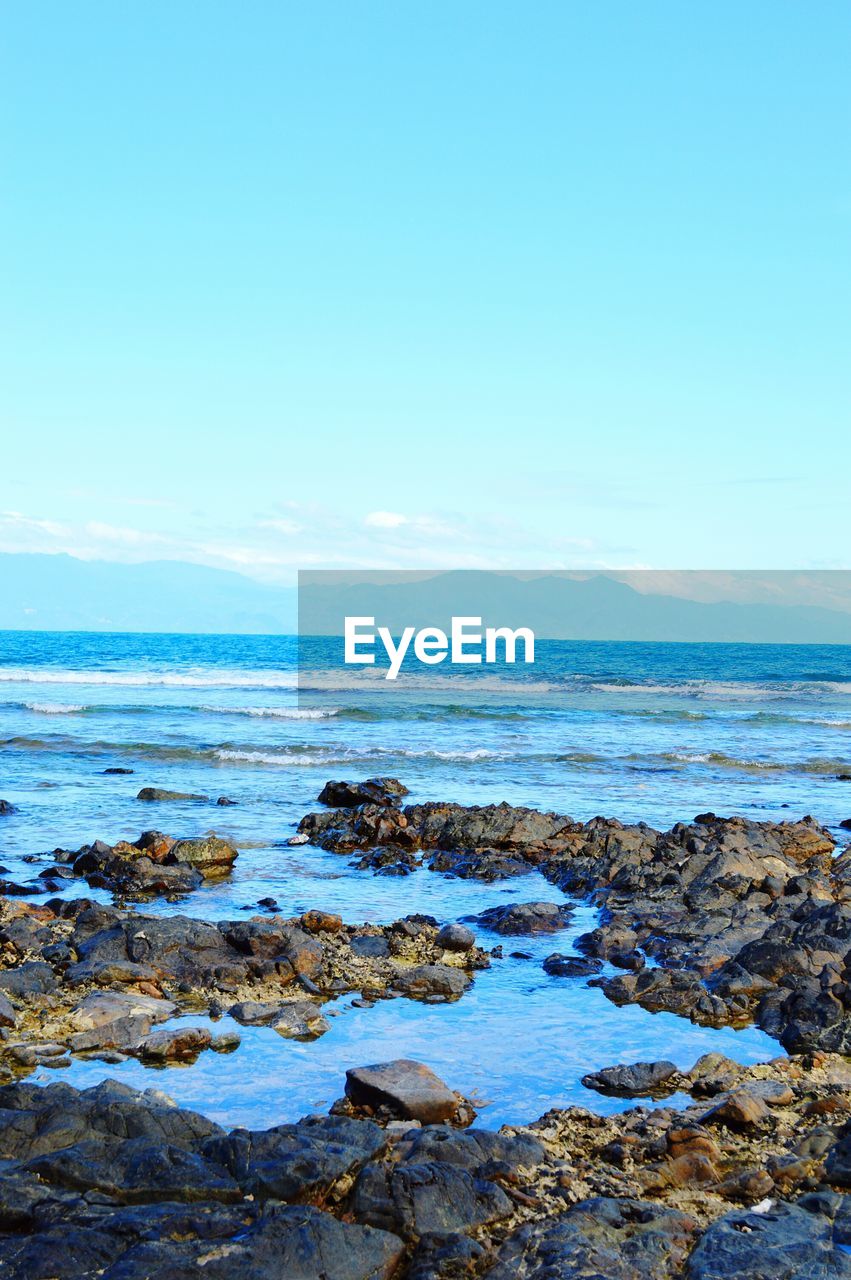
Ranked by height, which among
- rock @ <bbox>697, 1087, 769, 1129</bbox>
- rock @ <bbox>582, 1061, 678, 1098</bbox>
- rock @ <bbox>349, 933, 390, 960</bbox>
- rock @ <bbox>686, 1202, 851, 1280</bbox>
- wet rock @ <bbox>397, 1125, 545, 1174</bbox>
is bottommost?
rock @ <bbox>349, 933, 390, 960</bbox>

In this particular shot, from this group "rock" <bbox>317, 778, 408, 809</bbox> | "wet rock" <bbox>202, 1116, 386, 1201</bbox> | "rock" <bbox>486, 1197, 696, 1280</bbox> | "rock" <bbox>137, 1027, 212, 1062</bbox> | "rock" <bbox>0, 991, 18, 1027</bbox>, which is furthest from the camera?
"rock" <bbox>317, 778, 408, 809</bbox>

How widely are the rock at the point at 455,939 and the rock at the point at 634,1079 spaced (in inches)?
140

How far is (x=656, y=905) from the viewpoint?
14414 mm

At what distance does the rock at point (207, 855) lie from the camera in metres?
16.2

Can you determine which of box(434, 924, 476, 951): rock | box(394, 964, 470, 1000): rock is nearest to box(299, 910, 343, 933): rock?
box(434, 924, 476, 951): rock

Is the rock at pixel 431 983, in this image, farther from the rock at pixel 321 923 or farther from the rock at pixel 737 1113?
the rock at pixel 737 1113

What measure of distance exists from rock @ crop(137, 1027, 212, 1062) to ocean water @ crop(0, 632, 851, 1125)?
0.19 m

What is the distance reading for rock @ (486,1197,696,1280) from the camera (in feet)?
18.4

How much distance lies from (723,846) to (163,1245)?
1306 cm

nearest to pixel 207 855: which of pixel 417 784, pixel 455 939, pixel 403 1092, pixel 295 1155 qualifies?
pixel 455 939

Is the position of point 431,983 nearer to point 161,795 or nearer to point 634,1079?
point 634,1079

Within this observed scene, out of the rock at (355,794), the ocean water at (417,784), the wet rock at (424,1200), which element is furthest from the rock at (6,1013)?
the rock at (355,794)

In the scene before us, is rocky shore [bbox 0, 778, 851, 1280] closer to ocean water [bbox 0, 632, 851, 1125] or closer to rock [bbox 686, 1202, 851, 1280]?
rock [bbox 686, 1202, 851, 1280]

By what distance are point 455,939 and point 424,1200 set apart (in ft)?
19.6
